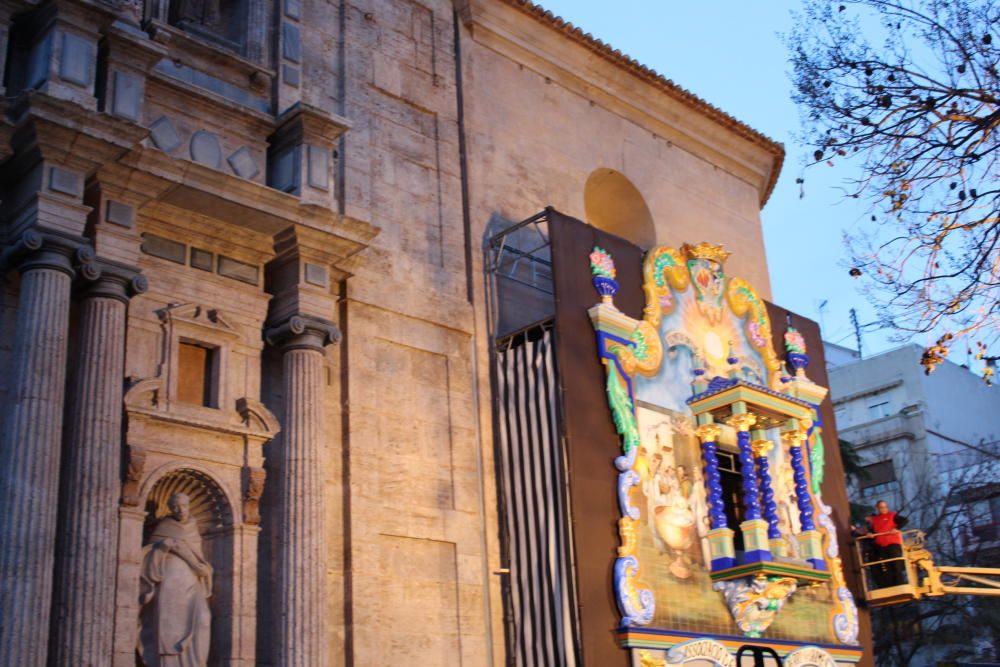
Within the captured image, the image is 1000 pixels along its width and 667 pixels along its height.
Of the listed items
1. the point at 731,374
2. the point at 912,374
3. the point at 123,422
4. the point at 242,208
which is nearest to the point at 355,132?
the point at 242,208

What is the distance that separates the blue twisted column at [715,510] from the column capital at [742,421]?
0.90ft

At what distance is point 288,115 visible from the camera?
48.4ft

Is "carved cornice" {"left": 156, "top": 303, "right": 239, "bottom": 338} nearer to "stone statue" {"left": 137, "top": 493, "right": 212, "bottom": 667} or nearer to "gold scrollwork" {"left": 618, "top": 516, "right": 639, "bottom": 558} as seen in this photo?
"stone statue" {"left": 137, "top": 493, "right": 212, "bottom": 667}

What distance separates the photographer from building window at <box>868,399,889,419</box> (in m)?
42.0

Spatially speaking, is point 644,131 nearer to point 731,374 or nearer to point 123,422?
point 731,374

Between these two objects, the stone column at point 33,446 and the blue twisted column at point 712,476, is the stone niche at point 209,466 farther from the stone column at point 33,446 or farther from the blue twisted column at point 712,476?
the blue twisted column at point 712,476

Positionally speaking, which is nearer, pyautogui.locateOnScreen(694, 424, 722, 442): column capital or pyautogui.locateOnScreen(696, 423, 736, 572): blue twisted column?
pyautogui.locateOnScreen(696, 423, 736, 572): blue twisted column

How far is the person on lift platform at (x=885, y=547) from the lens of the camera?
64.8ft

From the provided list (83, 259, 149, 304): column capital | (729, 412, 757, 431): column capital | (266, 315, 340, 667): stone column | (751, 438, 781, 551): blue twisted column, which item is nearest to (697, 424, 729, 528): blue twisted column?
(729, 412, 757, 431): column capital

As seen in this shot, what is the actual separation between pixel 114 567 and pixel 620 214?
40.8ft

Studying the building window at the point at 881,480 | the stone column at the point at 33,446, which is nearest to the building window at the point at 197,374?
the stone column at the point at 33,446

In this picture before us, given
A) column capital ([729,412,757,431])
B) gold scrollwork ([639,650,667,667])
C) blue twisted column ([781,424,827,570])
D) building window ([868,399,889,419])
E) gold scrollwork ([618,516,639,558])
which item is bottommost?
gold scrollwork ([639,650,667,667])

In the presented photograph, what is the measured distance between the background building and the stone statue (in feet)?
62.9

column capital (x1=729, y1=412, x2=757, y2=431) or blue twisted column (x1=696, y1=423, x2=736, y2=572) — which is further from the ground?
column capital (x1=729, y1=412, x2=757, y2=431)
